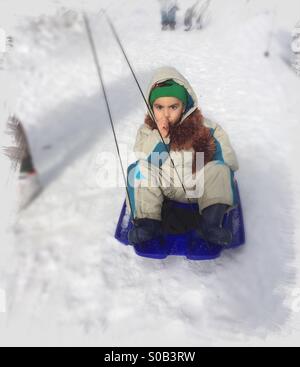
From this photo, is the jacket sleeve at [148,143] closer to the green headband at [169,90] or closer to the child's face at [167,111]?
the child's face at [167,111]

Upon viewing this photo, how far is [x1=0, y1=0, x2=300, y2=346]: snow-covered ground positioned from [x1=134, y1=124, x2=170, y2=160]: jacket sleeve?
0.37m

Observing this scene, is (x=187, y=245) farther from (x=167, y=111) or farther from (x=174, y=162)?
(x=167, y=111)

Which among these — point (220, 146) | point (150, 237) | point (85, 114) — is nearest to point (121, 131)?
point (85, 114)

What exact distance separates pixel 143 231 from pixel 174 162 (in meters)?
0.34

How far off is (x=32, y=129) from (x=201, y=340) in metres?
1.80

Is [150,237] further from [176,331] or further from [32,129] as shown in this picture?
[32,129]

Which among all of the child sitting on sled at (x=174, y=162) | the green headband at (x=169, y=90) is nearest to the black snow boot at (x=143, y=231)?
the child sitting on sled at (x=174, y=162)

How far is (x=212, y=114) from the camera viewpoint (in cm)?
235

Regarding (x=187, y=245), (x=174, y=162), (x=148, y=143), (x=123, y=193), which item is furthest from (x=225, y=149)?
(x=123, y=193)

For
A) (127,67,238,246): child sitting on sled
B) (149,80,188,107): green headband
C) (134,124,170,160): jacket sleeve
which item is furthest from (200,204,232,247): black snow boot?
(149,80,188,107): green headband

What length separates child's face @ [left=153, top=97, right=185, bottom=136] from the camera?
4.49ft

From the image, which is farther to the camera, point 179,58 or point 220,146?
point 179,58

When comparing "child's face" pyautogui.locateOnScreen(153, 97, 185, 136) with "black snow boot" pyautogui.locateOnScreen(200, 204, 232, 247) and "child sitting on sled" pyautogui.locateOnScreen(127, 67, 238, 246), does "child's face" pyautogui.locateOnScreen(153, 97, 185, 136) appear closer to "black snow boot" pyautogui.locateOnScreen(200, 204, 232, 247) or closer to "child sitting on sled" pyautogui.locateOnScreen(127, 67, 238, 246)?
"child sitting on sled" pyautogui.locateOnScreen(127, 67, 238, 246)

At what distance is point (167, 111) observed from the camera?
1.39 meters
